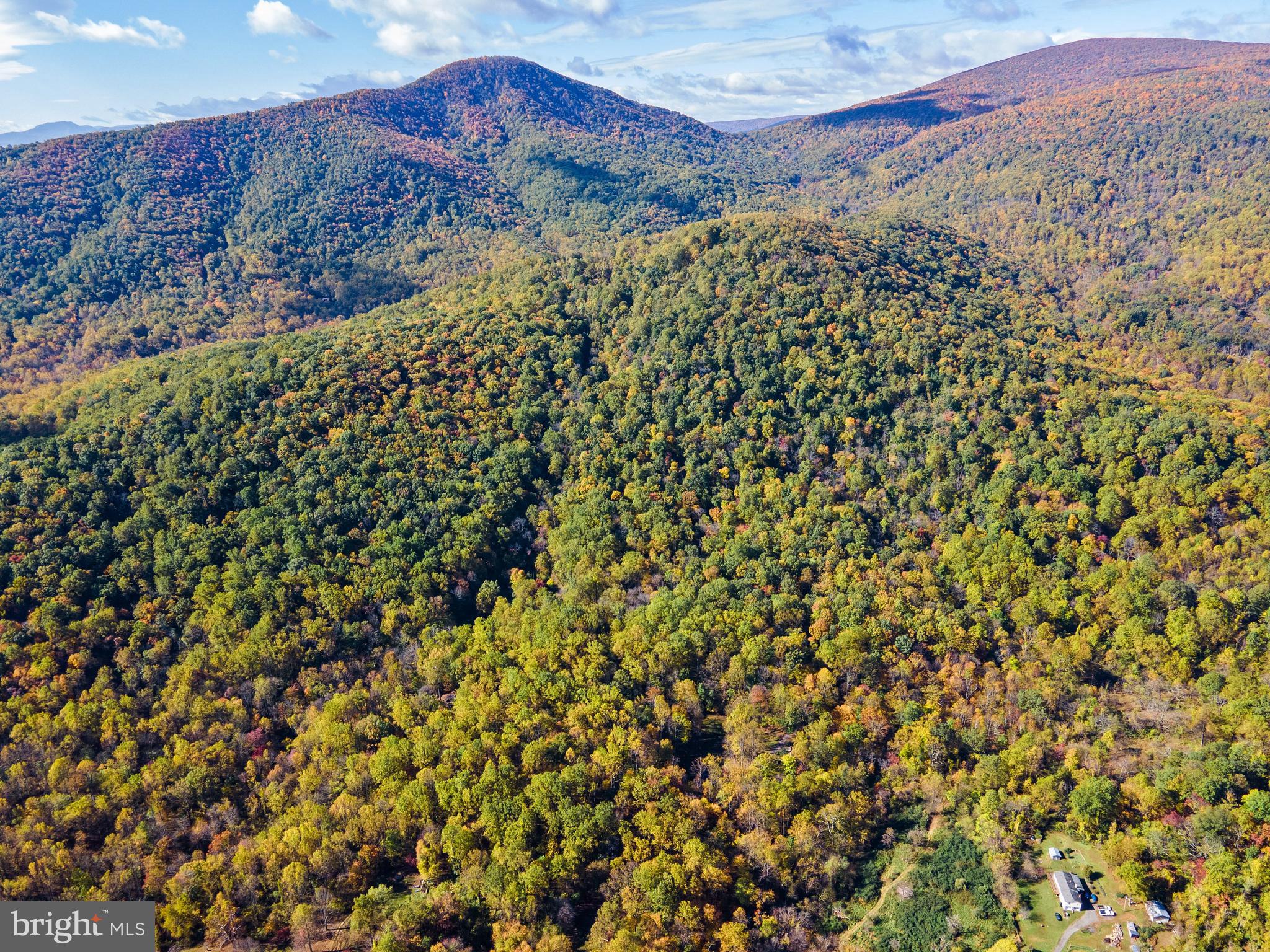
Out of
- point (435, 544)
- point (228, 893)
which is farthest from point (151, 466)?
point (228, 893)

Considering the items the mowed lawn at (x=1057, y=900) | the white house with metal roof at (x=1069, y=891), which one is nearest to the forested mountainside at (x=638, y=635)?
the mowed lawn at (x=1057, y=900)

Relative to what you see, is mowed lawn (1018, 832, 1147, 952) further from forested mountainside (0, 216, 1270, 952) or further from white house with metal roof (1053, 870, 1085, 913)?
forested mountainside (0, 216, 1270, 952)

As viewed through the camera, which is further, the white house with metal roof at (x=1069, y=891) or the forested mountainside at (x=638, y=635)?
the forested mountainside at (x=638, y=635)

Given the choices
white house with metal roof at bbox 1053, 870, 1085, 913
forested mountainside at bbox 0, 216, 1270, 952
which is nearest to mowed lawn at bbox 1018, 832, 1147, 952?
white house with metal roof at bbox 1053, 870, 1085, 913

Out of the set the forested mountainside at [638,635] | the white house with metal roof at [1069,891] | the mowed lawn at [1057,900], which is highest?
the forested mountainside at [638,635]

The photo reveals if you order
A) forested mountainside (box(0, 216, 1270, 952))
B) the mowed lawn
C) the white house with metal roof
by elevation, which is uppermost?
forested mountainside (box(0, 216, 1270, 952))

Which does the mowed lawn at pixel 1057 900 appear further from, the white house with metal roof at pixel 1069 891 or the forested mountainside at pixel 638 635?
the forested mountainside at pixel 638 635

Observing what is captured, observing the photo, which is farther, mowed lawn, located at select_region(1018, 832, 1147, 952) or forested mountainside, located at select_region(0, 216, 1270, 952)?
forested mountainside, located at select_region(0, 216, 1270, 952)
